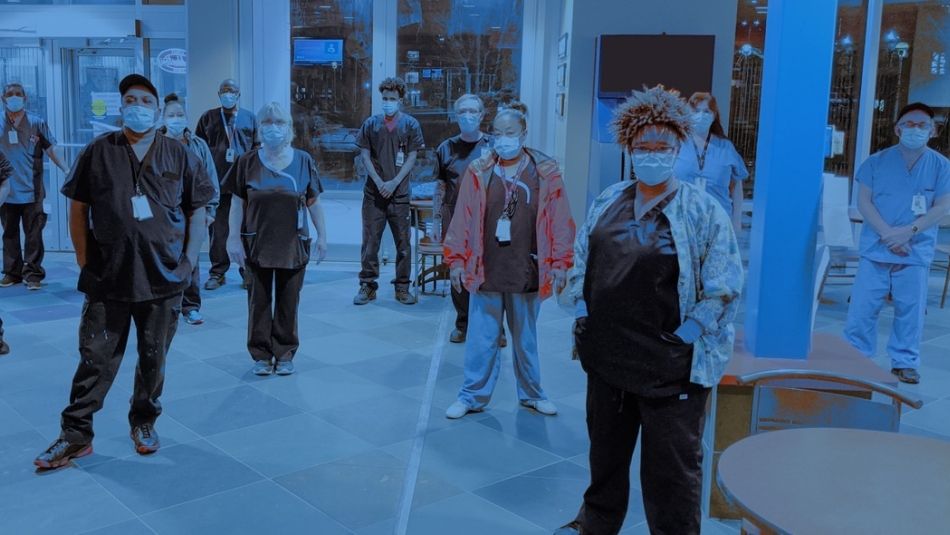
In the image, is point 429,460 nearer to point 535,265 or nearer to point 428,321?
point 535,265

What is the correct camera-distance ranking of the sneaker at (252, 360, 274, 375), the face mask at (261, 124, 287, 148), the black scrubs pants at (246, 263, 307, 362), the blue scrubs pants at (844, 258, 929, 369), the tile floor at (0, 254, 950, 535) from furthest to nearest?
the blue scrubs pants at (844, 258, 929, 369) → the sneaker at (252, 360, 274, 375) → the black scrubs pants at (246, 263, 307, 362) → the face mask at (261, 124, 287, 148) → the tile floor at (0, 254, 950, 535)

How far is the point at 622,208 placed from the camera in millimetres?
2633

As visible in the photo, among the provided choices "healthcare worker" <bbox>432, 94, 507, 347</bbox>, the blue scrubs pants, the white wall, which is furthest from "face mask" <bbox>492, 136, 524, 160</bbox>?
the white wall

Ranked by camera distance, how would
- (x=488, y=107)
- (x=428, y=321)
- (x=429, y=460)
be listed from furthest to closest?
(x=488, y=107), (x=428, y=321), (x=429, y=460)

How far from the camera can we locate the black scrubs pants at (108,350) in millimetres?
3562

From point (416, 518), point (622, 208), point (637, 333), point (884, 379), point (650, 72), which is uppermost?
point (650, 72)

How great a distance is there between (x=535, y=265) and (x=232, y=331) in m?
2.71

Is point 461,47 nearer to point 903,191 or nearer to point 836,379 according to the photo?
point 903,191

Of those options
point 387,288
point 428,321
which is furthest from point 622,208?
point 387,288

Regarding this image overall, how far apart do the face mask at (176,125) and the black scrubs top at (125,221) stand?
8.24 feet

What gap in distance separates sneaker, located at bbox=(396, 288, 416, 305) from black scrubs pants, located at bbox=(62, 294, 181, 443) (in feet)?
10.9

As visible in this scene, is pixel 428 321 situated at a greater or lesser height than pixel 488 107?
lesser

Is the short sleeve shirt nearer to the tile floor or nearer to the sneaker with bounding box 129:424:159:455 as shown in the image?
the tile floor

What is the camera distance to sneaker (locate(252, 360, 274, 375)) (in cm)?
498
